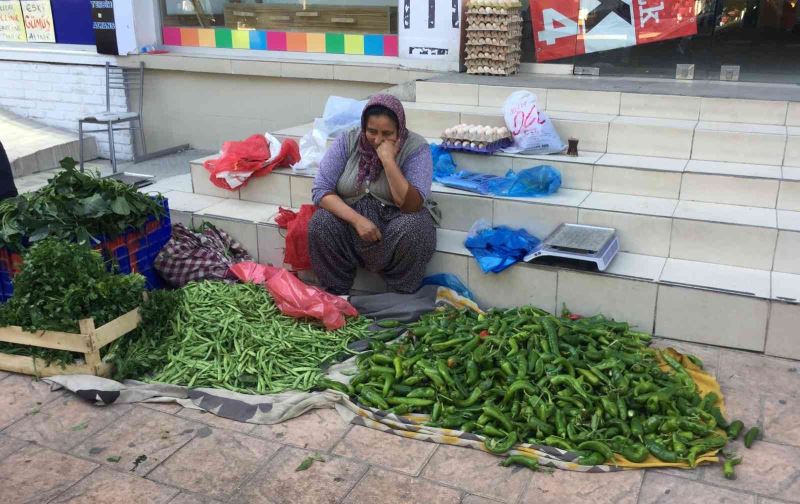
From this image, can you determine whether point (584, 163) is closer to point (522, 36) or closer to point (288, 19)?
point (522, 36)

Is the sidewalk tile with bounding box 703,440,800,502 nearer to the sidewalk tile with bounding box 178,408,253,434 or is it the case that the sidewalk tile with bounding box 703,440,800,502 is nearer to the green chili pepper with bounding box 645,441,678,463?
the green chili pepper with bounding box 645,441,678,463

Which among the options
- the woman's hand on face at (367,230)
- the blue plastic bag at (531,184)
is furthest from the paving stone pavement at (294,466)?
the blue plastic bag at (531,184)

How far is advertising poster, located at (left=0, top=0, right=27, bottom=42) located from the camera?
9625mm

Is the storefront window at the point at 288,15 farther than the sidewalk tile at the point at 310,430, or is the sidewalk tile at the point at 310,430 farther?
the storefront window at the point at 288,15

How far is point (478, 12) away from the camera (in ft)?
22.1

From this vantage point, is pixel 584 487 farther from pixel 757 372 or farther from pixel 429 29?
pixel 429 29

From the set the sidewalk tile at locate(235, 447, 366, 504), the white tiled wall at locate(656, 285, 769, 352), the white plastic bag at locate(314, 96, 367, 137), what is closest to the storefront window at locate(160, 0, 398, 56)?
the white plastic bag at locate(314, 96, 367, 137)

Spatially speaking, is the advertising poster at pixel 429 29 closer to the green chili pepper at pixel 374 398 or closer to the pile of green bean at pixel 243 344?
the pile of green bean at pixel 243 344

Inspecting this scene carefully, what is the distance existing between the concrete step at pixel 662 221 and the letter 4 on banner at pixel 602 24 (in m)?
2.61

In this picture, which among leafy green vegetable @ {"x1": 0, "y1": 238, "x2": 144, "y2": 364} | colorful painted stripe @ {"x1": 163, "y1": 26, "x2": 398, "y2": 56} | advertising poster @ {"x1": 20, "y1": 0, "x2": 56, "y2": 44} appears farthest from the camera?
advertising poster @ {"x1": 20, "y1": 0, "x2": 56, "y2": 44}

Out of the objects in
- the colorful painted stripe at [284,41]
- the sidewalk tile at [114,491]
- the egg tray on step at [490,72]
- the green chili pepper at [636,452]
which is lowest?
the sidewalk tile at [114,491]

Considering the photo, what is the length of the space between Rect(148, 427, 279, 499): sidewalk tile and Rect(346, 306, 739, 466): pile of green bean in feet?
1.99

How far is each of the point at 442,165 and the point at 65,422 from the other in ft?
10.4

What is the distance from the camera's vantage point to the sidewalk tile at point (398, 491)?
3.01 meters
